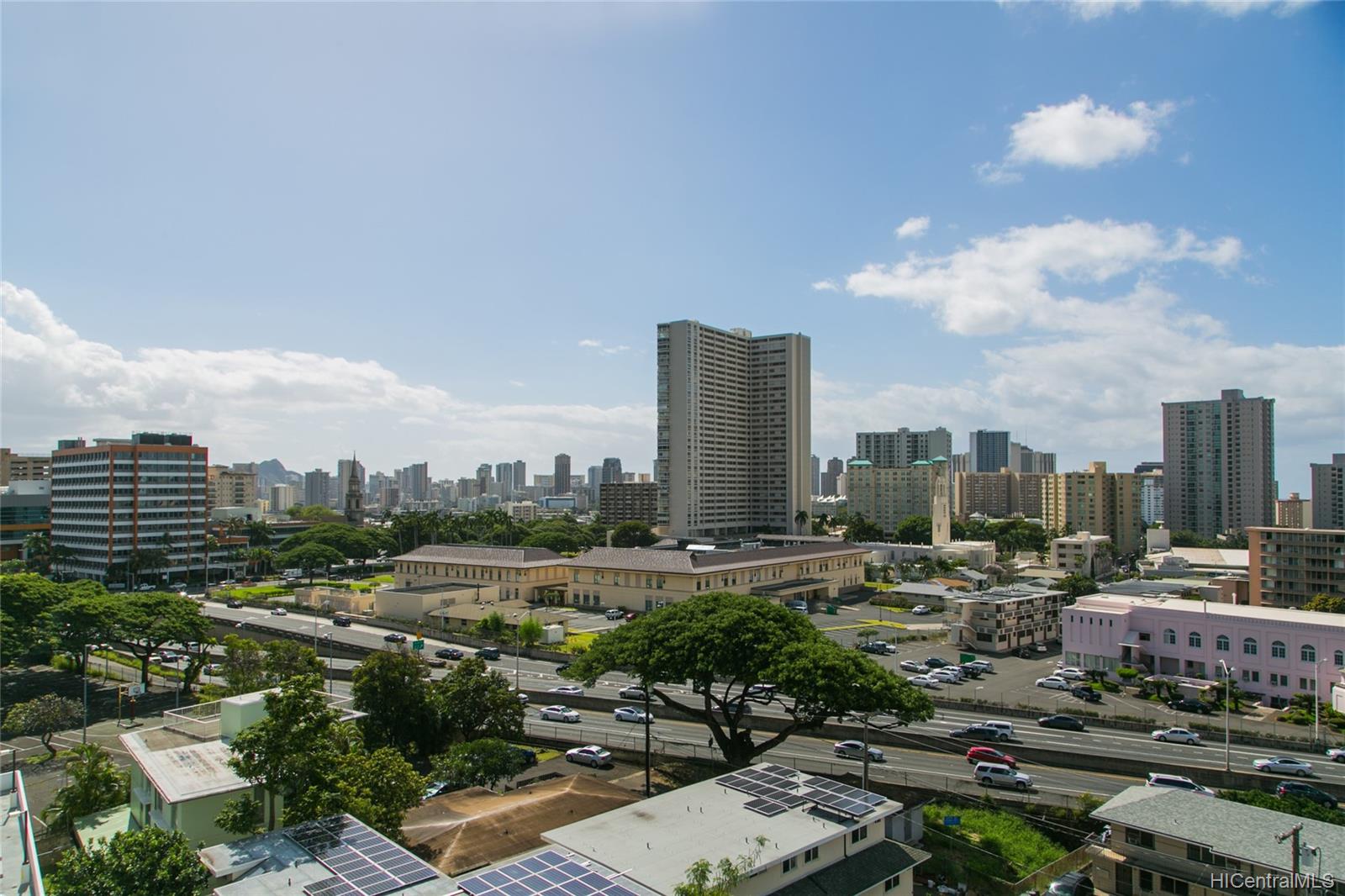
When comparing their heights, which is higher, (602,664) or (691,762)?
(602,664)

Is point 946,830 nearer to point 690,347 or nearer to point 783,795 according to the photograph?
point 783,795

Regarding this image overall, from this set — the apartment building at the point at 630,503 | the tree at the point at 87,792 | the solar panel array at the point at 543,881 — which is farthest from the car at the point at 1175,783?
the apartment building at the point at 630,503

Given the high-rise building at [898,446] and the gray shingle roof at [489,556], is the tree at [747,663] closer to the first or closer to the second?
the gray shingle roof at [489,556]

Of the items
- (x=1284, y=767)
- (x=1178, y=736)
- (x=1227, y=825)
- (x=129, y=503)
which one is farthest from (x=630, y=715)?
(x=129, y=503)

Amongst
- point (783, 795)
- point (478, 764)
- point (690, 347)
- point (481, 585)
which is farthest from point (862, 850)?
point (690, 347)

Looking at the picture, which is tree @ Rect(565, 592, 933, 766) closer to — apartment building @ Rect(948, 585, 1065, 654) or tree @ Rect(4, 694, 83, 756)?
tree @ Rect(4, 694, 83, 756)

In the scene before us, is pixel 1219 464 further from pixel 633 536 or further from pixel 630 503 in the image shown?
pixel 630 503
